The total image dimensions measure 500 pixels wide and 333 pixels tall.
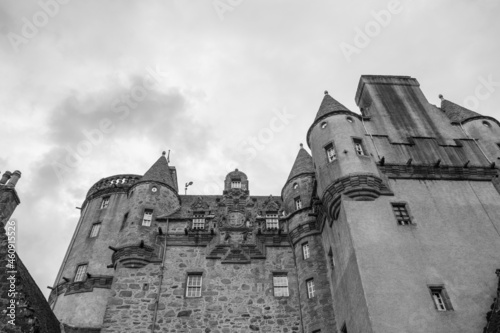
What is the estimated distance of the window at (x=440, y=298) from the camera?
1447 centimetres

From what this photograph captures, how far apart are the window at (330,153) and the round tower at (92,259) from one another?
1401cm

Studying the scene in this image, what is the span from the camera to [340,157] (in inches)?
778

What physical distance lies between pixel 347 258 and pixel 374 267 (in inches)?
64.4

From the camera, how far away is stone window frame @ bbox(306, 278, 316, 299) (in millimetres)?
19641

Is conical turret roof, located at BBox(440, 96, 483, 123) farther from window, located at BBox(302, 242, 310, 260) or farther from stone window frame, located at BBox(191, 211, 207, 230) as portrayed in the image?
stone window frame, located at BBox(191, 211, 207, 230)

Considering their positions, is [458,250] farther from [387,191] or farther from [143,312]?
[143,312]

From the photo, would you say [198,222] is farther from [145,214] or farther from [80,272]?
[80,272]

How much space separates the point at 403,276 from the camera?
1516 centimetres

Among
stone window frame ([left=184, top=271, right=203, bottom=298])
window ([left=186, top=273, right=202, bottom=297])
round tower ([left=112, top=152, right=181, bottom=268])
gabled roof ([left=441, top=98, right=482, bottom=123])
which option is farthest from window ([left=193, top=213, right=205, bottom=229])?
gabled roof ([left=441, top=98, right=482, bottom=123])

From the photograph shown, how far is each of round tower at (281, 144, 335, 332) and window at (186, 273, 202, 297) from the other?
5.42 m

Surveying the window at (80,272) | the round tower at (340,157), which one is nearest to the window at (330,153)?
the round tower at (340,157)

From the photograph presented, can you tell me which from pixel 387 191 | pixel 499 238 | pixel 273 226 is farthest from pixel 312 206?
pixel 499 238

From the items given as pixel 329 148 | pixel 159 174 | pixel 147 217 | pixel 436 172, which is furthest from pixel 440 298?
pixel 159 174

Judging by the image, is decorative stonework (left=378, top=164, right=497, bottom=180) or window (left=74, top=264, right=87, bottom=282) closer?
decorative stonework (left=378, top=164, right=497, bottom=180)
